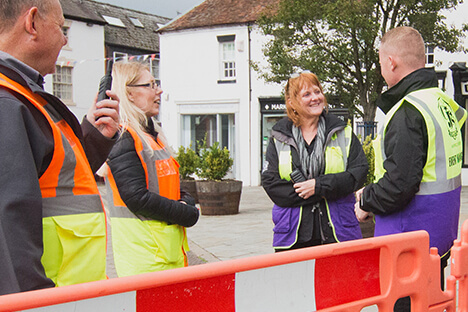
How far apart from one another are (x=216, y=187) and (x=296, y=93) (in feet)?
26.7

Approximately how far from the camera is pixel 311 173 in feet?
11.8

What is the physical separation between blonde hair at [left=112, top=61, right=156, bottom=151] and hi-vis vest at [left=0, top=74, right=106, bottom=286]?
1215 mm

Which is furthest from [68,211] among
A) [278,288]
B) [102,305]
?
[278,288]

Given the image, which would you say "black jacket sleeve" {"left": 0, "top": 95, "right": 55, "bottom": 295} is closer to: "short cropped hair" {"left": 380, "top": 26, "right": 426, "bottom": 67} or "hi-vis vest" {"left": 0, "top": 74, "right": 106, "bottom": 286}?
"hi-vis vest" {"left": 0, "top": 74, "right": 106, "bottom": 286}

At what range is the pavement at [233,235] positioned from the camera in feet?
24.0

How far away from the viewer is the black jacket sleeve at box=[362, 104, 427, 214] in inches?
109

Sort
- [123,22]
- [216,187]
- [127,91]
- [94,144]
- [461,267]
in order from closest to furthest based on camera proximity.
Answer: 1. [94,144]
2. [461,267]
3. [127,91]
4. [216,187]
5. [123,22]

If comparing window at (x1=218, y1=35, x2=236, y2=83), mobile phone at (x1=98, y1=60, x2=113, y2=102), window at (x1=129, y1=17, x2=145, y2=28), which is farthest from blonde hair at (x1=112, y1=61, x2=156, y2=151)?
window at (x1=129, y1=17, x2=145, y2=28)

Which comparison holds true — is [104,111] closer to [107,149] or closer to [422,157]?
[107,149]

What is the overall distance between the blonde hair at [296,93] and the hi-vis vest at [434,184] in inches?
34.4

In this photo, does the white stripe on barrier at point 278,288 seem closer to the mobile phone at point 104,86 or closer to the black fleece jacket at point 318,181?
the mobile phone at point 104,86

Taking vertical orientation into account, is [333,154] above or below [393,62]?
below

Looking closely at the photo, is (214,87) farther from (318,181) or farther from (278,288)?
(278,288)

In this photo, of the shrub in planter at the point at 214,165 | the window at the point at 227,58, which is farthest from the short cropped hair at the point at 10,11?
the window at the point at 227,58
